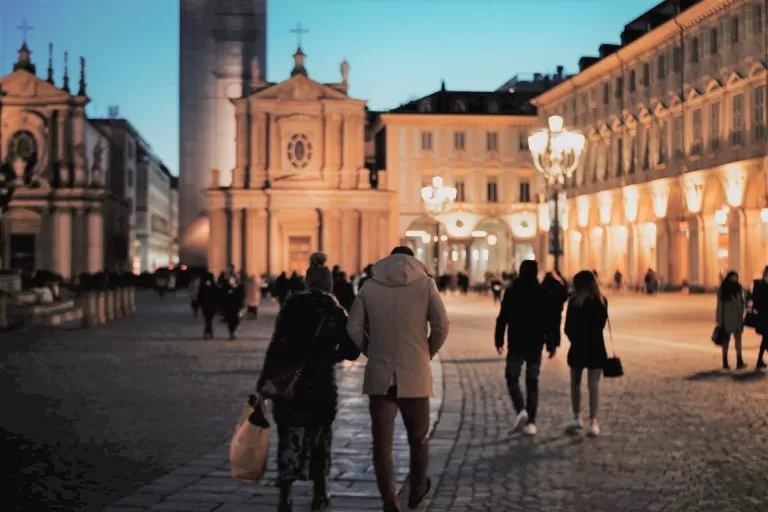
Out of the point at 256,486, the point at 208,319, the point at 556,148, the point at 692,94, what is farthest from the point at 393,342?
the point at 692,94

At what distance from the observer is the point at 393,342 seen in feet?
24.4

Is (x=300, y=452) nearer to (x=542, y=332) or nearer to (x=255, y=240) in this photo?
(x=542, y=332)

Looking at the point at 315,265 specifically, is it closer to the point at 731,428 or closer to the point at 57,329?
the point at 731,428

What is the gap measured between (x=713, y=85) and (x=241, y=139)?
117ft

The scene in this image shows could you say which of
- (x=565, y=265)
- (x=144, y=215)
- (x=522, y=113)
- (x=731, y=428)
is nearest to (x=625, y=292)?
(x=565, y=265)

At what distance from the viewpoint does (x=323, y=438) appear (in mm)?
7723

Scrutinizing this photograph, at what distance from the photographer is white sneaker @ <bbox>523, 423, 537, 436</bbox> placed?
11415mm

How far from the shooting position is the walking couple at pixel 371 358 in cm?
743

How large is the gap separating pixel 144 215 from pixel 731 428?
107702mm

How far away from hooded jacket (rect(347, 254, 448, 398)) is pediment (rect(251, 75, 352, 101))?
67.4m

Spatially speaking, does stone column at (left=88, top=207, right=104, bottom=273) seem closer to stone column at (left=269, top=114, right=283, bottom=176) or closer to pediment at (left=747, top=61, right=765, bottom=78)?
stone column at (left=269, top=114, right=283, bottom=176)

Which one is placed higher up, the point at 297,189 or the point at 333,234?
the point at 297,189

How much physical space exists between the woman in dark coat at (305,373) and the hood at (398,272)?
18.2 inches

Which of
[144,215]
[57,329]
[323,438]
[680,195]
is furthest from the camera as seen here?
[144,215]
